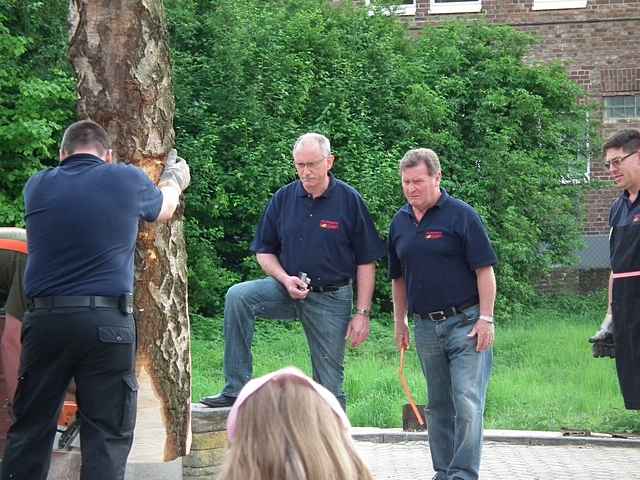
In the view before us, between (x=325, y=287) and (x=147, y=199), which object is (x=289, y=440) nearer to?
(x=147, y=199)

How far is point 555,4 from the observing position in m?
23.3

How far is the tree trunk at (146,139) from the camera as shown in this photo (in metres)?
6.80

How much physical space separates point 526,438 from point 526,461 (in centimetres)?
87

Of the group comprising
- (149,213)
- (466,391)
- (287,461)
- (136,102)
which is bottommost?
(466,391)

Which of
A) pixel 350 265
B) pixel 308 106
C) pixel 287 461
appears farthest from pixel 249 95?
pixel 287 461

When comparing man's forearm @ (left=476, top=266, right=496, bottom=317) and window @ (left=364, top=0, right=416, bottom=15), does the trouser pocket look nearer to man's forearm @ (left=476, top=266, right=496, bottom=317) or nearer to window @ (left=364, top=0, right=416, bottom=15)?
man's forearm @ (left=476, top=266, right=496, bottom=317)

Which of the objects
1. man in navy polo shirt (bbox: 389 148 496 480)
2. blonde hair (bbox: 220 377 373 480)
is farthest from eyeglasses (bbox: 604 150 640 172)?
blonde hair (bbox: 220 377 373 480)

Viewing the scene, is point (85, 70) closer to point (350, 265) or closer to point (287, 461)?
point (350, 265)

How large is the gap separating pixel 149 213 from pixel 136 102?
1263mm

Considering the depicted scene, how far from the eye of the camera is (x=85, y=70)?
6.85m

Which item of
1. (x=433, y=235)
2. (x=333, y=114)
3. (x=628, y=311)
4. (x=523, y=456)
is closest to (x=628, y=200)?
(x=628, y=311)

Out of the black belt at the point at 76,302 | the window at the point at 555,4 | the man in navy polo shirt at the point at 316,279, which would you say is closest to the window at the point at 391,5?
the window at the point at 555,4

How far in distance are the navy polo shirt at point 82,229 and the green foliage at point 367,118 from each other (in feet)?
34.9

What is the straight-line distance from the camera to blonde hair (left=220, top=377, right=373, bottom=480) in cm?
229
